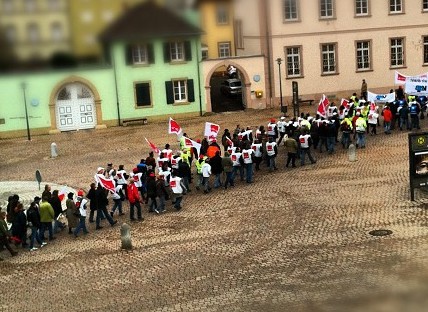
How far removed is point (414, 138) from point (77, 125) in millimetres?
30276

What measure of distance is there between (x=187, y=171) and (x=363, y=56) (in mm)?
28066

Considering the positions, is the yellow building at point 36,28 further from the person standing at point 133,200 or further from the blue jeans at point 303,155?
the blue jeans at point 303,155

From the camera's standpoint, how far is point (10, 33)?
98.7 inches

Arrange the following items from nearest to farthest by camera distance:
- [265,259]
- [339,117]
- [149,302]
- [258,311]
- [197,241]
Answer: [258,311] → [149,302] → [265,259] → [197,241] → [339,117]

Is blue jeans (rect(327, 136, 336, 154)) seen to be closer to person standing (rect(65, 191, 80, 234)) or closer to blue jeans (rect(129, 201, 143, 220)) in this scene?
blue jeans (rect(129, 201, 143, 220))

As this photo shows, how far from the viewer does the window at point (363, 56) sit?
48.2 meters

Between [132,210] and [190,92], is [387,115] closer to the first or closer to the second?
[132,210]

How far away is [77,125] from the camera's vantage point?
4562cm

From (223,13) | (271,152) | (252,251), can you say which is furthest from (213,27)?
(271,152)

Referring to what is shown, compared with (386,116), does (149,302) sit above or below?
below

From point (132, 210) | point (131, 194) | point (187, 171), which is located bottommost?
point (132, 210)

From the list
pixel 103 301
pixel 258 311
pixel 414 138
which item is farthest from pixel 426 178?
pixel 103 301

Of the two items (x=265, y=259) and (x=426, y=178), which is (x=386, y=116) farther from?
(x=265, y=259)

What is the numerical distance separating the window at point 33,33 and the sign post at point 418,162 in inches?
763
